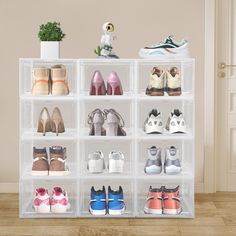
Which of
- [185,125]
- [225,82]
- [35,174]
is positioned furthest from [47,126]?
[225,82]

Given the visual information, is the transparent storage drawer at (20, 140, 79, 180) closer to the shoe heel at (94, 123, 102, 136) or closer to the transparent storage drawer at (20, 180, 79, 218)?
the transparent storage drawer at (20, 180, 79, 218)

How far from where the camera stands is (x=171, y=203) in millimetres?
4562

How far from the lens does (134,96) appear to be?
181 inches

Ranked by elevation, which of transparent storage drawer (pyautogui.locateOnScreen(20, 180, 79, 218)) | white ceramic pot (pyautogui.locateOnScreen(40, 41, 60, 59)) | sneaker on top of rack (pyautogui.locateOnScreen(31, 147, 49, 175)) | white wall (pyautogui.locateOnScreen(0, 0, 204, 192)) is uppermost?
white wall (pyautogui.locateOnScreen(0, 0, 204, 192))

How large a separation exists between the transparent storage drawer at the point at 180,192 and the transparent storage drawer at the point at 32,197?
488 mm

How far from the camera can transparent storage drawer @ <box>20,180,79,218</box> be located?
4555mm

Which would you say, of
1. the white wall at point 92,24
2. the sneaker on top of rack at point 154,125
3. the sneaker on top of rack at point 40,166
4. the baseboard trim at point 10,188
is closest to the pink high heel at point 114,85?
the sneaker on top of rack at point 154,125

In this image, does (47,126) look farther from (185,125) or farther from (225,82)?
(225,82)

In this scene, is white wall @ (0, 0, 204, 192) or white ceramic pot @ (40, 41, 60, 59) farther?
white wall @ (0, 0, 204, 192)

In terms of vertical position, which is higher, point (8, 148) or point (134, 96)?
point (134, 96)

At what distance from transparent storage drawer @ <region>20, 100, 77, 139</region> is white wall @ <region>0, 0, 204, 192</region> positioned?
354mm

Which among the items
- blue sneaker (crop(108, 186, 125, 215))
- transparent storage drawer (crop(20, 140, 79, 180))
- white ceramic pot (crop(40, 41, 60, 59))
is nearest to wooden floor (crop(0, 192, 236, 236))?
blue sneaker (crop(108, 186, 125, 215))

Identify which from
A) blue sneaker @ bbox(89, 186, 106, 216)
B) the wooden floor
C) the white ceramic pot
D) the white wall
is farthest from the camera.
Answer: the white wall

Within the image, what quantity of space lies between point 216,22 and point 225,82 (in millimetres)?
503
